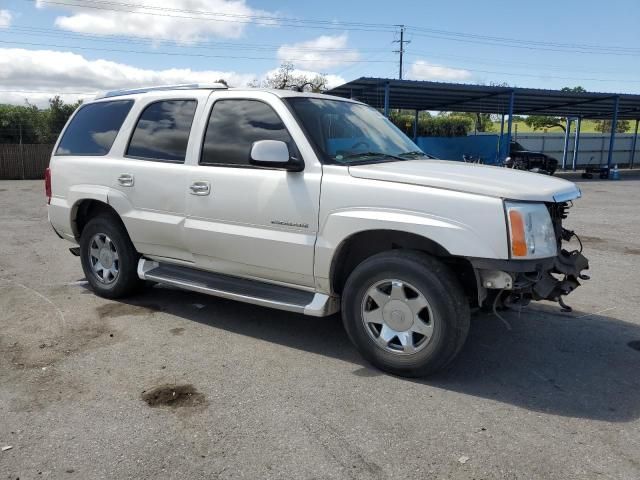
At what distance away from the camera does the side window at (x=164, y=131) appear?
498 cm

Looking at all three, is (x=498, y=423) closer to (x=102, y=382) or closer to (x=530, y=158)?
(x=102, y=382)

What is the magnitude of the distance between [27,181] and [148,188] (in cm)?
2125

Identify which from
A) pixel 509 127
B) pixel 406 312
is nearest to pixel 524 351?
pixel 406 312

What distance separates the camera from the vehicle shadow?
3736 mm

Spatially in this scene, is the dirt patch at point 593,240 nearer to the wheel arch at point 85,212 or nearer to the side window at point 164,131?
the side window at point 164,131

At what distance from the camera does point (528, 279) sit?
3.64 meters

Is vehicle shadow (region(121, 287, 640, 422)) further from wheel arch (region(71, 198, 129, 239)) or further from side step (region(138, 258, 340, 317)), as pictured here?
wheel arch (region(71, 198, 129, 239))

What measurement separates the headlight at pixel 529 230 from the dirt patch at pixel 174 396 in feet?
7.32

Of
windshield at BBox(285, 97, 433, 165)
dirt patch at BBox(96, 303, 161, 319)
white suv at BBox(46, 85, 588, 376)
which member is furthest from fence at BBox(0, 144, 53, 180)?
windshield at BBox(285, 97, 433, 165)

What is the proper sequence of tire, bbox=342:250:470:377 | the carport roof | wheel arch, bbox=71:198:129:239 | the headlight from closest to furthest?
the headlight < tire, bbox=342:250:470:377 < wheel arch, bbox=71:198:129:239 < the carport roof

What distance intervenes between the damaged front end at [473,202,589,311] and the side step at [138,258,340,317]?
1184 millimetres

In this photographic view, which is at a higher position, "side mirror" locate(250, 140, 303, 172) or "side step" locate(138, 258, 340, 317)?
"side mirror" locate(250, 140, 303, 172)

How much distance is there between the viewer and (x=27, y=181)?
23.4 meters

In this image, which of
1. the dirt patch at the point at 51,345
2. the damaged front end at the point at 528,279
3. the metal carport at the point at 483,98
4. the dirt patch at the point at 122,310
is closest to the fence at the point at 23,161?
the metal carport at the point at 483,98
